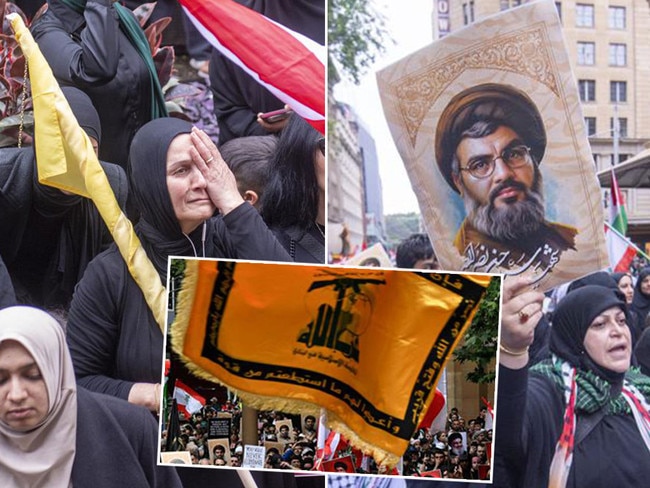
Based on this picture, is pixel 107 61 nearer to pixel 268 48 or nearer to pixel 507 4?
pixel 268 48

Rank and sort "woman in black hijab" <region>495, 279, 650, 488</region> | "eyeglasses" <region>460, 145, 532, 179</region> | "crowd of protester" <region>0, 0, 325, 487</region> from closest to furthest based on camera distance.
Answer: "crowd of protester" <region>0, 0, 325, 487</region>, "woman in black hijab" <region>495, 279, 650, 488</region>, "eyeglasses" <region>460, 145, 532, 179</region>

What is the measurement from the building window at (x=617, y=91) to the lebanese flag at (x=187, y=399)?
241cm

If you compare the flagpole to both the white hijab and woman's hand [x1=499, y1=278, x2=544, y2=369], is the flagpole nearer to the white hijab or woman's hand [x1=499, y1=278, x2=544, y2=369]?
→ woman's hand [x1=499, y1=278, x2=544, y2=369]

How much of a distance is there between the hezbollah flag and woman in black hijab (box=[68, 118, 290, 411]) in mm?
258

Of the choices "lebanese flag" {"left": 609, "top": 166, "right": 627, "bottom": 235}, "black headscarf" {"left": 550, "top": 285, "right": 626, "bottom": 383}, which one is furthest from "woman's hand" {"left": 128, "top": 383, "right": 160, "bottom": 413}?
"lebanese flag" {"left": 609, "top": 166, "right": 627, "bottom": 235}

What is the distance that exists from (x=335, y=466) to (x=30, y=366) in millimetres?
1389

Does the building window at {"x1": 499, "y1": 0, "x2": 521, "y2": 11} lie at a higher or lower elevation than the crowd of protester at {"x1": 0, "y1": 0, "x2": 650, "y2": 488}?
higher

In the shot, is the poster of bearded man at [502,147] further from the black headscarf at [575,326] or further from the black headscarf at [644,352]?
the black headscarf at [644,352]

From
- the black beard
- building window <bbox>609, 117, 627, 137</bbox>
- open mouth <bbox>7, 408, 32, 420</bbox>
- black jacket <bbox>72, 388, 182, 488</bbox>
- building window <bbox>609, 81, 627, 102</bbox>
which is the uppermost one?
building window <bbox>609, 81, 627, 102</bbox>

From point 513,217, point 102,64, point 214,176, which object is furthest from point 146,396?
point 513,217

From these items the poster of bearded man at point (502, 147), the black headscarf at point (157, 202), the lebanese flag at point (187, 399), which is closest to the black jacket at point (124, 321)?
the black headscarf at point (157, 202)

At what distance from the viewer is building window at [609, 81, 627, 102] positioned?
5055mm

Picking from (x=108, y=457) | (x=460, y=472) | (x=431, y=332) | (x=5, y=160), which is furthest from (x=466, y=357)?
(x=5, y=160)

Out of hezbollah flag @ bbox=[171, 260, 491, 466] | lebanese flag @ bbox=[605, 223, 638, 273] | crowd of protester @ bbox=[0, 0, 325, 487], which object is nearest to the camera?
hezbollah flag @ bbox=[171, 260, 491, 466]
